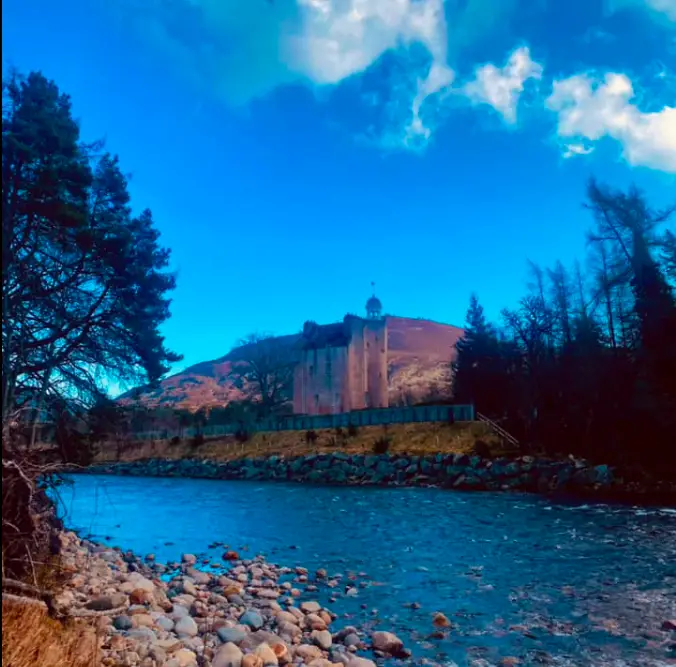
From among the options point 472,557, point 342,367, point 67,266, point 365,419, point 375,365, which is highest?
point 375,365

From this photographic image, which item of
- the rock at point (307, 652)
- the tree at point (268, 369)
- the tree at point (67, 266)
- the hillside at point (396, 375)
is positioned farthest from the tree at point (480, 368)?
the hillside at point (396, 375)

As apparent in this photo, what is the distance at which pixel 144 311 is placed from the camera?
15.5 metres

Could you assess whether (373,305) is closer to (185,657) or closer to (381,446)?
(381,446)

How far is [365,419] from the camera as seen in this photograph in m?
47.3

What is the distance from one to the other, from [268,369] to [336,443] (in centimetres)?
3153

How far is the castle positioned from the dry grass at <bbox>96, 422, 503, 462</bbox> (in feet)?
48.9

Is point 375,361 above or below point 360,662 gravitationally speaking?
above

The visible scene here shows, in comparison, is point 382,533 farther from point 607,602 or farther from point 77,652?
point 77,652

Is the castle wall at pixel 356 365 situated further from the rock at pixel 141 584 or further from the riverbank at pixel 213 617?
the rock at pixel 141 584

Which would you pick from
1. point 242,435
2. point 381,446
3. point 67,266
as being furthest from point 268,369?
point 67,266

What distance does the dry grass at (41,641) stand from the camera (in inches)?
173

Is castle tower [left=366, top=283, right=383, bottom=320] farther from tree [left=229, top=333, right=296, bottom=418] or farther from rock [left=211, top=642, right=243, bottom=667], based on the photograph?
rock [left=211, top=642, right=243, bottom=667]

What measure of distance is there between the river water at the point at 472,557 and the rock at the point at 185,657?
3324mm

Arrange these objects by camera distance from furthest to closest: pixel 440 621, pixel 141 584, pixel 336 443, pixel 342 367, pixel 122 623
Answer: pixel 342 367, pixel 336 443, pixel 141 584, pixel 440 621, pixel 122 623
